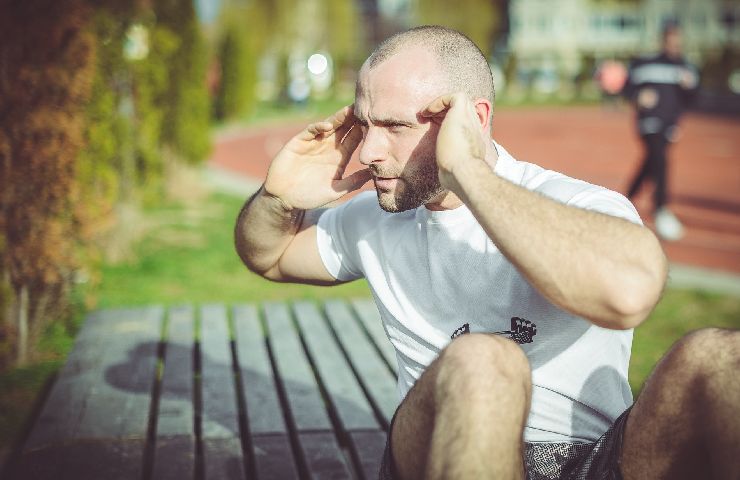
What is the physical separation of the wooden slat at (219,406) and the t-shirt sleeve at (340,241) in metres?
0.75

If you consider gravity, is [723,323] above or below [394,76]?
below

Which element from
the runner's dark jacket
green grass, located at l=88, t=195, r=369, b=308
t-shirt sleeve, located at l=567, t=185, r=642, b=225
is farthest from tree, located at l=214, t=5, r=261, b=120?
t-shirt sleeve, located at l=567, t=185, r=642, b=225

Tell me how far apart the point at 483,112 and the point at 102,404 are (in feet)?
6.53

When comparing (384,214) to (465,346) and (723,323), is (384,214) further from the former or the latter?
(723,323)

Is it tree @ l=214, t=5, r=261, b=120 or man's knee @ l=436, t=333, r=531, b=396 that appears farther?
tree @ l=214, t=5, r=261, b=120

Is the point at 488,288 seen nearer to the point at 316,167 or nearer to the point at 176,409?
the point at 316,167

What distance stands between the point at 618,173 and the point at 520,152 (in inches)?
181

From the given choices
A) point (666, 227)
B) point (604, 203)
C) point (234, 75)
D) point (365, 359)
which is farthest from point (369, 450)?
point (234, 75)

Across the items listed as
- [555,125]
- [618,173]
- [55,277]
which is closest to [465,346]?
[55,277]

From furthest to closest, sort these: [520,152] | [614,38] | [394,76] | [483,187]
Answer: [614,38] → [520,152] → [394,76] → [483,187]

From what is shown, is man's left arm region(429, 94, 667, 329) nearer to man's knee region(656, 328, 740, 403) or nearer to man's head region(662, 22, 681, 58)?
man's knee region(656, 328, 740, 403)

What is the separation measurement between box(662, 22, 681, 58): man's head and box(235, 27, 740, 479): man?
24.1 ft

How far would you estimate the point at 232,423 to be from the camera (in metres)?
3.07

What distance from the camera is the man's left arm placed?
1735mm
